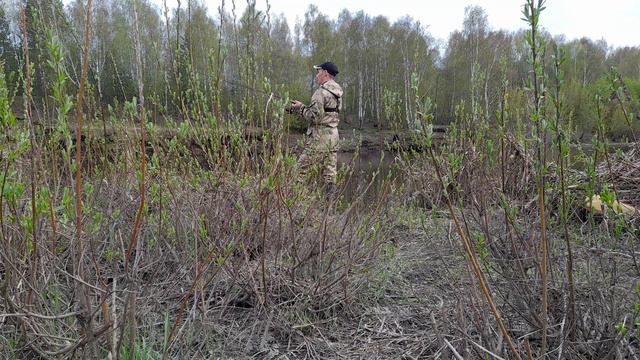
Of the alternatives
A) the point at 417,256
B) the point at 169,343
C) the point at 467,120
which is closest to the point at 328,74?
the point at 467,120

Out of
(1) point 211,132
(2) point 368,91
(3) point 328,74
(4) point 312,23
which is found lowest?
(1) point 211,132

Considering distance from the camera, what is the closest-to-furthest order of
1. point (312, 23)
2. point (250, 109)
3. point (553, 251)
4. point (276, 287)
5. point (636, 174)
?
1. point (553, 251)
2. point (276, 287)
3. point (250, 109)
4. point (636, 174)
5. point (312, 23)

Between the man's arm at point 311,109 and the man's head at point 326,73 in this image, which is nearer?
the man's arm at point 311,109

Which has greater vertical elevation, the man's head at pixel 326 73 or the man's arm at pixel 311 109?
the man's head at pixel 326 73

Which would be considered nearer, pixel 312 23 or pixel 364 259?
pixel 364 259

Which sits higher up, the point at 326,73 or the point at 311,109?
the point at 326,73

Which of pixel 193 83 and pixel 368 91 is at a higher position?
pixel 368 91

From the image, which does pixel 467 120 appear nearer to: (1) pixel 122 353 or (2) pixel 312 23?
(1) pixel 122 353

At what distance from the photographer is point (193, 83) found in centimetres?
237

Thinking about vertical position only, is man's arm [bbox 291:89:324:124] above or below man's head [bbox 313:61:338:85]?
below

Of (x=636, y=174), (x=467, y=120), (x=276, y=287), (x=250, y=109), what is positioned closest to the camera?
(x=276, y=287)

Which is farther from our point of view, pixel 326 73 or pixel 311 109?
pixel 326 73

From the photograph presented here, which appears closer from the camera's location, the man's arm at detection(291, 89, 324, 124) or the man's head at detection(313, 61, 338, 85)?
the man's arm at detection(291, 89, 324, 124)

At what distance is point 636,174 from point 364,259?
310cm
